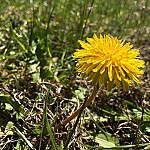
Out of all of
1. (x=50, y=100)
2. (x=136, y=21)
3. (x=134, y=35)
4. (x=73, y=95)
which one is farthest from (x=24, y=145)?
(x=136, y=21)

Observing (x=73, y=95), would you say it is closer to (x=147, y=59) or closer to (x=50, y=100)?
(x=50, y=100)

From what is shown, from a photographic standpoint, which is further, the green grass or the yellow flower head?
the green grass

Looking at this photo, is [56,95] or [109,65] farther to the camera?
[56,95]

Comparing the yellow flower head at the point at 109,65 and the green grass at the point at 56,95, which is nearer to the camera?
the yellow flower head at the point at 109,65

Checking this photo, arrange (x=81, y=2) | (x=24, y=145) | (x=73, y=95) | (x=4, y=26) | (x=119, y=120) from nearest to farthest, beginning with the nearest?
1. (x=24, y=145)
2. (x=119, y=120)
3. (x=73, y=95)
4. (x=4, y=26)
5. (x=81, y=2)
